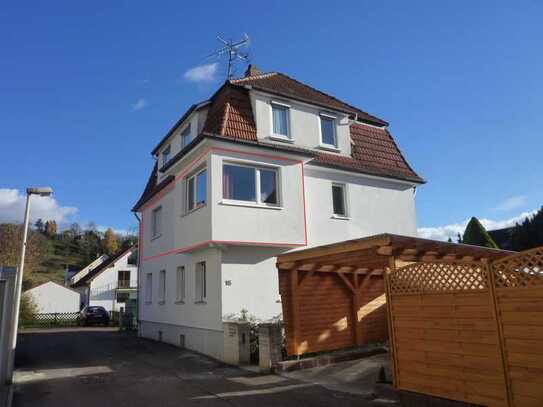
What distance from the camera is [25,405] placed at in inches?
331

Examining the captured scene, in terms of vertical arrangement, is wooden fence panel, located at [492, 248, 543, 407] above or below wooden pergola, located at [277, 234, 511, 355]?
below

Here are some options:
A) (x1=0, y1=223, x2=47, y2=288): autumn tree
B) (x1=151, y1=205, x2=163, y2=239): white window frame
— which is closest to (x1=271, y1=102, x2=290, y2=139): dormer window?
(x1=151, y1=205, x2=163, y2=239): white window frame

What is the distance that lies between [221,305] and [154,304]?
828 cm

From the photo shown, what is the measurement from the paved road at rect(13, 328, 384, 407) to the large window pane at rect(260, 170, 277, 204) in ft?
17.6

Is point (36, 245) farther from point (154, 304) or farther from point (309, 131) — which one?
point (309, 131)

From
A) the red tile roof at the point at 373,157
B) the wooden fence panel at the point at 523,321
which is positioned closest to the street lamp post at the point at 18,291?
the red tile roof at the point at 373,157

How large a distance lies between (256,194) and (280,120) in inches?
145

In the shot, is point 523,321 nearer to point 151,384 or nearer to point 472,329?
point 472,329

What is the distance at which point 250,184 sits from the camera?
14109 mm

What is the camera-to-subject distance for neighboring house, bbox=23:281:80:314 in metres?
45.8

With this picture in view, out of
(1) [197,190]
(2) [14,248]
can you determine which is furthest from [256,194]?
(2) [14,248]

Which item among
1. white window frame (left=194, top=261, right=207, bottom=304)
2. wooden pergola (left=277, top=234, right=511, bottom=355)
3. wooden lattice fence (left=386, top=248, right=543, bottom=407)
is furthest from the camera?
white window frame (left=194, top=261, right=207, bottom=304)

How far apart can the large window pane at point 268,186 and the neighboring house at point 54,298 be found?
40.2 m

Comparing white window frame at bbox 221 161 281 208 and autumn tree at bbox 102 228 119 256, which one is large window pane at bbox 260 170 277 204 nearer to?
white window frame at bbox 221 161 281 208
